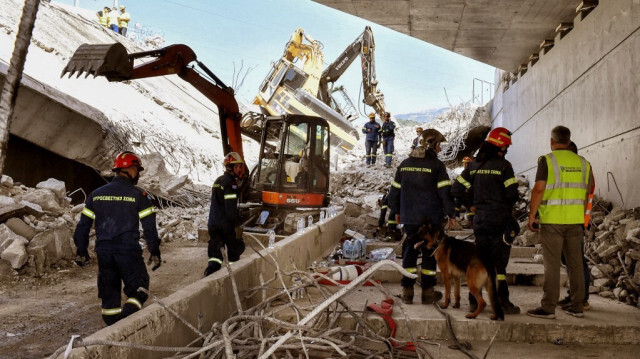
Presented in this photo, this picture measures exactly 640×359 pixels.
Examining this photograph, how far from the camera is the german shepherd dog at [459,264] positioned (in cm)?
537

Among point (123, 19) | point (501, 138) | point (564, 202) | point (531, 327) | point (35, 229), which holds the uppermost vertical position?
point (123, 19)

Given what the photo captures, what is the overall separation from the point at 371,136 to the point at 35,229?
1321 cm

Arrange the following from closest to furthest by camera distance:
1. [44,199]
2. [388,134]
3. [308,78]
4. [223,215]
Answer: [223,215]
[44,199]
[388,134]
[308,78]

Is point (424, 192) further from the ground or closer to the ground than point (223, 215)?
further from the ground

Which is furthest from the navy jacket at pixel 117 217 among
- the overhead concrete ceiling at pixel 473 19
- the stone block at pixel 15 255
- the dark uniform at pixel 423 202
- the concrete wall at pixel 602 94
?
the overhead concrete ceiling at pixel 473 19

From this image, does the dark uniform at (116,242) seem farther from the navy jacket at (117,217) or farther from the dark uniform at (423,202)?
the dark uniform at (423,202)

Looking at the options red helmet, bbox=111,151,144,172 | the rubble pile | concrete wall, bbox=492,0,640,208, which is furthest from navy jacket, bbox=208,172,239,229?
concrete wall, bbox=492,0,640,208

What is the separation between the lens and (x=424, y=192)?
627cm

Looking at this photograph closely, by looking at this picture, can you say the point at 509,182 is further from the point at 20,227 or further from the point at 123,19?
the point at 123,19

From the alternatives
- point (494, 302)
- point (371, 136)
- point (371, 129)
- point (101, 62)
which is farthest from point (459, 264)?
point (371, 136)

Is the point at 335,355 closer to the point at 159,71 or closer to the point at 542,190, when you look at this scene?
the point at 542,190

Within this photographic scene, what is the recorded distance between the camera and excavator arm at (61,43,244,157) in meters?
9.06

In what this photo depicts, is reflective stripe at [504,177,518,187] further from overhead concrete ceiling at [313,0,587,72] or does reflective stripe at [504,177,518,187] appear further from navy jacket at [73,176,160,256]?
overhead concrete ceiling at [313,0,587,72]

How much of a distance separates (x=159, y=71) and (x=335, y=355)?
8057 mm
